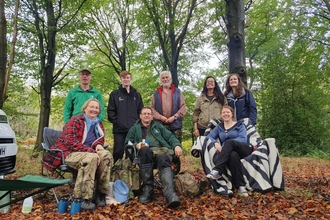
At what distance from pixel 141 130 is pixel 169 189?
1.12 meters

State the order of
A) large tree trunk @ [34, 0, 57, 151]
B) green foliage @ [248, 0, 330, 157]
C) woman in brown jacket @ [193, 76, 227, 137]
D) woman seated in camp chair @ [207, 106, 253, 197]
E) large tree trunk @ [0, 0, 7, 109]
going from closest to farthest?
woman seated in camp chair @ [207, 106, 253, 197]
woman in brown jacket @ [193, 76, 227, 137]
large tree trunk @ [0, 0, 7, 109]
large tree trunk @ [34, 0, 57, 151]
green foliage @ [248, 0, 330, 157]

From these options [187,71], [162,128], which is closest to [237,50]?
[162,128]

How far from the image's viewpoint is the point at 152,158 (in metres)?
3.99

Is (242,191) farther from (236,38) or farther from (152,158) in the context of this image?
(236,38)

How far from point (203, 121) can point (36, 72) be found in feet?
26.6

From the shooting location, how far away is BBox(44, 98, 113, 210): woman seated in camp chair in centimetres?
355

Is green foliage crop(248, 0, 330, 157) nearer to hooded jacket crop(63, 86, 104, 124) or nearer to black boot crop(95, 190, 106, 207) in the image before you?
hooded jacket crop(63, 86, 104, 124)

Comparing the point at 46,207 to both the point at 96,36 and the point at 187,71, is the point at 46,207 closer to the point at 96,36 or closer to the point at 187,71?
the point at 96,36

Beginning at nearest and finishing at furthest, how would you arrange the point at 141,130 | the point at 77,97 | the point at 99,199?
the point at 99,199 → the point at 141,130 → the point at 77,97

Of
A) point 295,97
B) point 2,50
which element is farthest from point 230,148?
point 295,97

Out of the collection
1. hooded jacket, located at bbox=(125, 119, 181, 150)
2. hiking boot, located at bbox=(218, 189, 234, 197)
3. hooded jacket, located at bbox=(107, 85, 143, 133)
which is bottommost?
hiking boot, located at bbox=(218, 189, 234, 197)

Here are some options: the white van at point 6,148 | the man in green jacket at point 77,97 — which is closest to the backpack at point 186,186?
the man in green jacket at point 77,97

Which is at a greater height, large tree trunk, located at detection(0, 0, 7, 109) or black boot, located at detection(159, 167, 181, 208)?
large tree trunk, located at detection(0, 0, 7, 109)

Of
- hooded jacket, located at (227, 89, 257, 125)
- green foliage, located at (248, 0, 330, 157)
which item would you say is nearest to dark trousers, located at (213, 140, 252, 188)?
hooded jacket, located at (227, 89, 257, 125)
